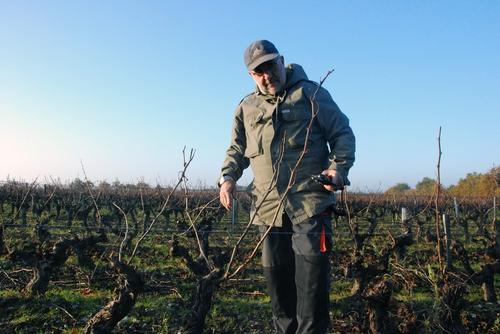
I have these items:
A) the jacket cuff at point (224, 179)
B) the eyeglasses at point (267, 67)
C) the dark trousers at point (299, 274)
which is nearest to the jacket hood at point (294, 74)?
the eyeglasses at point (267, 67)

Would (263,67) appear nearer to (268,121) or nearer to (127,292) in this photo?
(268,121)

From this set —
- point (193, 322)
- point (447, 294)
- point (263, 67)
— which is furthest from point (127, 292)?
point (447, 294)

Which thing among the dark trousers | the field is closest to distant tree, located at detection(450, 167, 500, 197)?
the field

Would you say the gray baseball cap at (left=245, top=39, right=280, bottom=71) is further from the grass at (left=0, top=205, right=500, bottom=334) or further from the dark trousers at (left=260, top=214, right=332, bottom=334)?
the grass at (left=0, top=205, right=500, bottom=334)

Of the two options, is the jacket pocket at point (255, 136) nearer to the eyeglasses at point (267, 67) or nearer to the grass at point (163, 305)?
the eyeglasses at point (267, 67)

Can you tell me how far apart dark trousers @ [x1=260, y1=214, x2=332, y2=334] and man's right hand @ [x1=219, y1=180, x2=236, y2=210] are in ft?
0.83

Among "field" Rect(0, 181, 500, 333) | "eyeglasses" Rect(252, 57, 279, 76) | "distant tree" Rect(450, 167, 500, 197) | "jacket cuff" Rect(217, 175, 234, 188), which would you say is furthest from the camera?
"distant tree" Rect(450, 167, 500, 197)

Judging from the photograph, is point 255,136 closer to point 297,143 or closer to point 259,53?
point 297,143

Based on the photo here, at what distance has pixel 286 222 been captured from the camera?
2.53 metres

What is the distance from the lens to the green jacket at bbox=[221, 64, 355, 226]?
2.38m

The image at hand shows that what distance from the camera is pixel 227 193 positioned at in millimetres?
2584

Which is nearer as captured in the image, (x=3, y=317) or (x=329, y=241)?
(x=329, y=241)

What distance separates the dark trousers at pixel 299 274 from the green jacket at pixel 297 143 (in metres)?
0.09

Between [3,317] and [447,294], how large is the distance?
386 centimetres
